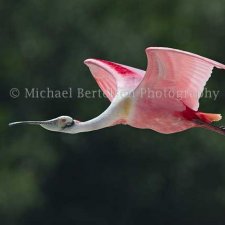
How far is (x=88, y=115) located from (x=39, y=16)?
5.27 feet

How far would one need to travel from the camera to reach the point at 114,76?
30.0 ft

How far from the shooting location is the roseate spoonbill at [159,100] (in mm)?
8547

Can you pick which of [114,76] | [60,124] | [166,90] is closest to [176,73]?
[166,90]

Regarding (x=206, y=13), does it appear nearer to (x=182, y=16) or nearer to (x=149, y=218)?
(x=182, y=16)

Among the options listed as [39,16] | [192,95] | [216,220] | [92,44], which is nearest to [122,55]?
[92,44]

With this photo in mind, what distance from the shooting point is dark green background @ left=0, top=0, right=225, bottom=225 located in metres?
16.4

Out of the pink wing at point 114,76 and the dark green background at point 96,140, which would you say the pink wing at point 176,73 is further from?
the dark green background at point 96,140

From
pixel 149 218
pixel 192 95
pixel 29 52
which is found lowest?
pixel 149 218

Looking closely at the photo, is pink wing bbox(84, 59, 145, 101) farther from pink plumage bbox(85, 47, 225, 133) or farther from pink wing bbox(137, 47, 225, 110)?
pink wing bbox(137, 47, 225, 110)

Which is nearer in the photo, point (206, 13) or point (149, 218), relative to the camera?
point (206, 13)

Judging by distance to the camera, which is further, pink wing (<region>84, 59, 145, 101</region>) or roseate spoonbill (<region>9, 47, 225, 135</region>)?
pink wing (<region>84, 59, 145, 101</region>)

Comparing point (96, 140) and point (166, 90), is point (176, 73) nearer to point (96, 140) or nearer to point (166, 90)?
point (166, 90)

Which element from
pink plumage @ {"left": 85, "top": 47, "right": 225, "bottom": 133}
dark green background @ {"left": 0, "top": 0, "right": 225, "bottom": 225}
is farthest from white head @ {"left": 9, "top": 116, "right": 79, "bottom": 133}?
dark green background @ {"left": 0, "top": 0, "right": 225, "bottom": 225}

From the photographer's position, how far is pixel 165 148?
675 inches
